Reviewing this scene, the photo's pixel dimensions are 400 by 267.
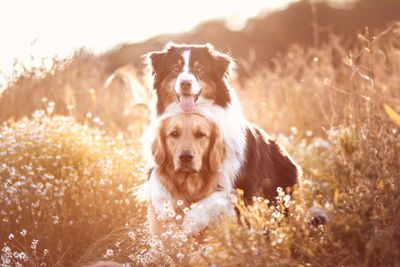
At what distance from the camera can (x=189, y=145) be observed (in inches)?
189

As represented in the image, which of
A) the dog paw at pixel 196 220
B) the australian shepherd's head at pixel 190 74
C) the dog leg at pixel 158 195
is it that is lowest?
the dog paw at pixel 196 220

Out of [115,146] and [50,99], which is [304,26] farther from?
[115,146]

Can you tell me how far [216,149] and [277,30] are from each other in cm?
2496

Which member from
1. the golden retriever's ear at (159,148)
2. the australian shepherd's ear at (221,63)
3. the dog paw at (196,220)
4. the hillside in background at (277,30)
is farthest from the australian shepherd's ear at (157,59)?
the hillside in background at (277,30)

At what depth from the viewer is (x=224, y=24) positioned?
100 ft

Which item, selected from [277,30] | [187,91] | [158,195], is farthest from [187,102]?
[277,30]

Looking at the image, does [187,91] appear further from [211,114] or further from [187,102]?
[211,114]

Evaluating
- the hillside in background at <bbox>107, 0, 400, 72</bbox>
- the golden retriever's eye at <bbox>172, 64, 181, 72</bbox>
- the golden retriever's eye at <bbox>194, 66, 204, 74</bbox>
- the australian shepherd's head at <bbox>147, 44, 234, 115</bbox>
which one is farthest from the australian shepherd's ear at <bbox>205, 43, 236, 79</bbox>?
the hillside in background at <bbox>107, 0, 400, 72</bbox>

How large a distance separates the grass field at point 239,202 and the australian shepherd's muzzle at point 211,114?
0.94ft

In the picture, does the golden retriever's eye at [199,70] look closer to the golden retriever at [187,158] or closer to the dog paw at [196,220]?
the golden retriever at [187,158]

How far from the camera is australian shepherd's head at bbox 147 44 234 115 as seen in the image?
5.00m

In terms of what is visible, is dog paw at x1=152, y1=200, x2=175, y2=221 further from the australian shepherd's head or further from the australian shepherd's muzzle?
the australian shepherd's head

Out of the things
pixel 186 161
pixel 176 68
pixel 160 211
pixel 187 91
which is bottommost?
pixel 160 211

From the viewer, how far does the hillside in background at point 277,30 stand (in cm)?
2544
